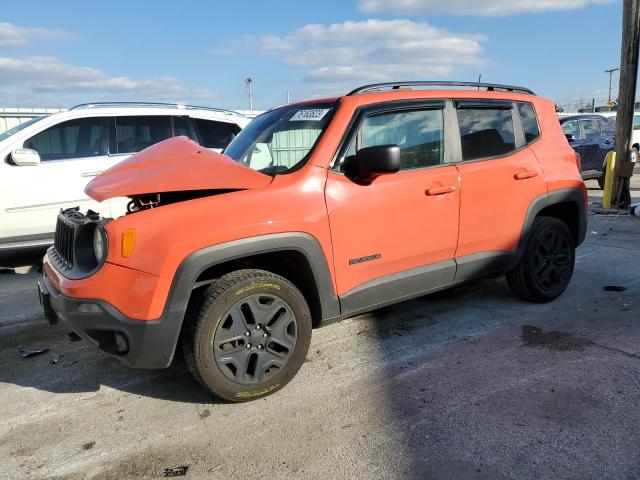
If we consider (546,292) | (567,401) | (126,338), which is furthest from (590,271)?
(126,338)

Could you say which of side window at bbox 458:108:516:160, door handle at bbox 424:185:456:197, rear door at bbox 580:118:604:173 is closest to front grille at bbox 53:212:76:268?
door handle at bbox 424:185:456:197

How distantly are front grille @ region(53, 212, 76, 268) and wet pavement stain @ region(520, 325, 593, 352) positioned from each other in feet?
10.2

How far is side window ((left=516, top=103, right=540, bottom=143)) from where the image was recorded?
4227 millimetres

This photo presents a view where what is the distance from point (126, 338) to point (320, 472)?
120cm

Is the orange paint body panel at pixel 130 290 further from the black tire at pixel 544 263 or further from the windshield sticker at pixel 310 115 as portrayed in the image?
the black tire at pixel 544 263

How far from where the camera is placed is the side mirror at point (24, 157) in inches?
226

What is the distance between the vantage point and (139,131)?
22.1ft

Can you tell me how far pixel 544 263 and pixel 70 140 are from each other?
5.63 m

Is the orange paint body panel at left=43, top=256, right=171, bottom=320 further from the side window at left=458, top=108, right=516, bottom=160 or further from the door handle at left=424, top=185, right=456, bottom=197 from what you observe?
the side window at left=458, top=108, right=516, bottom=160

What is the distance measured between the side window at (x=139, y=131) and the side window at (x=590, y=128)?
1015 centimetres

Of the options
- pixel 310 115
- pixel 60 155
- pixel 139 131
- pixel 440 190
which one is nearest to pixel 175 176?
pixel 310 115

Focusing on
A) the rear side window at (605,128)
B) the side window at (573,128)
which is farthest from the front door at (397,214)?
the rear side window at (605,128)

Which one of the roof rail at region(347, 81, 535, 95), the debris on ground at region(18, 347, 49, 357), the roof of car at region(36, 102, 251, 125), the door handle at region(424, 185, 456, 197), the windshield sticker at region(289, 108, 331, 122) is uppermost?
the roof of car at region(36, 102, 251, 125)

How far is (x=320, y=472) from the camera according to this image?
2.36m
